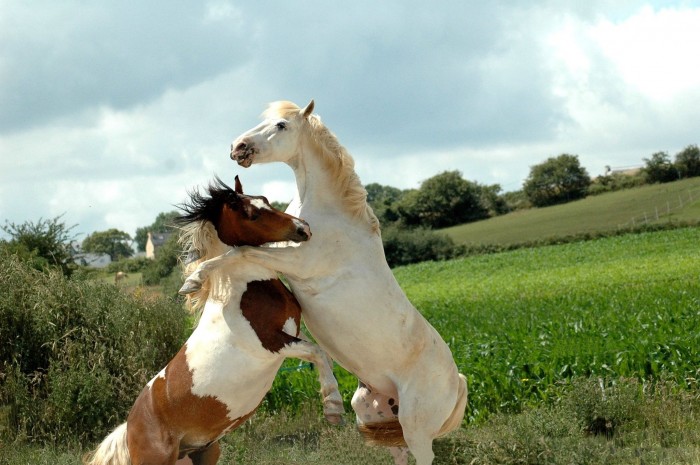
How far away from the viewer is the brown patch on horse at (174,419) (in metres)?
4.79

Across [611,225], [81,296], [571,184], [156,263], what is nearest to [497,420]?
[81,296]

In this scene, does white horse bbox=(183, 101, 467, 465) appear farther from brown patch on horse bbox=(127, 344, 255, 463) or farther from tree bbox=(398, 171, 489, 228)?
tree bbox=(398, 171, 489, 228)

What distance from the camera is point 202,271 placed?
179 inches

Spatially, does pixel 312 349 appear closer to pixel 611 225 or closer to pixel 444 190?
pixel 611 225

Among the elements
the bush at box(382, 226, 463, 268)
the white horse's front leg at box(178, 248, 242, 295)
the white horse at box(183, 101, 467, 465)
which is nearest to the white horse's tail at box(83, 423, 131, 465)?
the white horse's front leg at box(178, 248, 242, 295)

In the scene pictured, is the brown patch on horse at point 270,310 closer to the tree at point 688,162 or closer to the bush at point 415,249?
the bush at point 415,249

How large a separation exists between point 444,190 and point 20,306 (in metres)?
59.4

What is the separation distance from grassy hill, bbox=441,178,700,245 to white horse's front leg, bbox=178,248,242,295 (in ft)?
147

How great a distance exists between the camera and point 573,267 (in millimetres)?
34344

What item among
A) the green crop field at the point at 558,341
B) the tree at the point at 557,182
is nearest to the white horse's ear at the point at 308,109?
the green crop field at the point at 558,341

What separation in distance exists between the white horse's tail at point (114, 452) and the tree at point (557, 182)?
64.6 metres

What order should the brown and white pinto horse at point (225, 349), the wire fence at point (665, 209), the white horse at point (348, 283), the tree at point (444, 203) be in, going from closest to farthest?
the brown and white pinto horse at point (225, 349)
the white horse at point (348, 283)
the wire fence at point (665, 209)
the tree at point (444, 203)

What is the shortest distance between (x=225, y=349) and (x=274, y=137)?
1.37 metres

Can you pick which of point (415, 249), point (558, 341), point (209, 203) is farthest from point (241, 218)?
point (415, 249)
